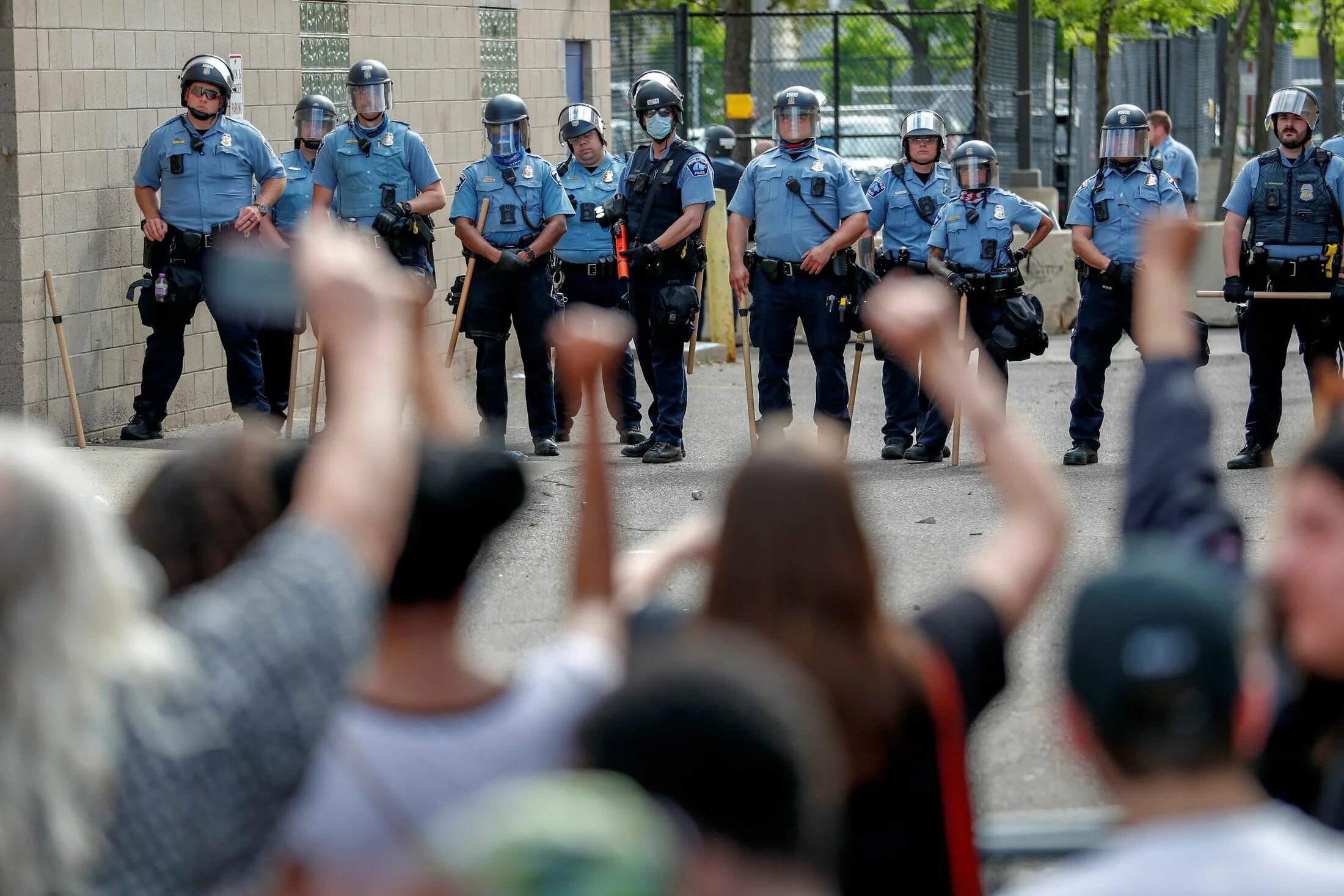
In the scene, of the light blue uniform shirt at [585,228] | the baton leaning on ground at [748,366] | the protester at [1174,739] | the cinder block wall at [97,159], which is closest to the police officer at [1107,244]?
the baton leaning on ground at [748,366]

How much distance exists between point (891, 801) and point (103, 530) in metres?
1.06

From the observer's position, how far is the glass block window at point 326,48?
1344 cm

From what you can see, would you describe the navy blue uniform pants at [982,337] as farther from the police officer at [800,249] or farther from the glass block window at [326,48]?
the glass block window at [326,48]

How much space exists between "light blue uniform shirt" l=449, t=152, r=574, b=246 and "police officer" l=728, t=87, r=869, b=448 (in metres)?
1.07

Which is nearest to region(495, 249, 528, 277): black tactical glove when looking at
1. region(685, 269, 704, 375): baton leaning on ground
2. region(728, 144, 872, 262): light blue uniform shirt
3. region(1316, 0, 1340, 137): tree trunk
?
region(685, 269, 704, 375): baton leaning on ground

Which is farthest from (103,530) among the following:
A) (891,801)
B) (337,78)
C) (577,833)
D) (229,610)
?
(337,78)

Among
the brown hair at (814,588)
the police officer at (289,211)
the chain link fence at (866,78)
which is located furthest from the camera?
the chain link fence at (866,78)

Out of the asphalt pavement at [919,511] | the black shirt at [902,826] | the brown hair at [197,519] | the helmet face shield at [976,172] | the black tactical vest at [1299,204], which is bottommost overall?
the asphalt pavement at [919,511]

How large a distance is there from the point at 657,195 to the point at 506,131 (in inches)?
38.0

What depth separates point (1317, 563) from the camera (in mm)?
2439

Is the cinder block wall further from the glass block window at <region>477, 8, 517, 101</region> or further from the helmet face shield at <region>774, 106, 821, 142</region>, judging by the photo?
the helmet face shield at <region>774, 106, 821, 142</region>

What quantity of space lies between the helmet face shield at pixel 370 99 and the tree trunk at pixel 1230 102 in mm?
14520

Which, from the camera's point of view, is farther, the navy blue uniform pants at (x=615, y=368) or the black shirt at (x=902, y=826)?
the navy blue uniform pants at (x=615, y=368)

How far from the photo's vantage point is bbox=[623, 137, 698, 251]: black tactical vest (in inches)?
446
